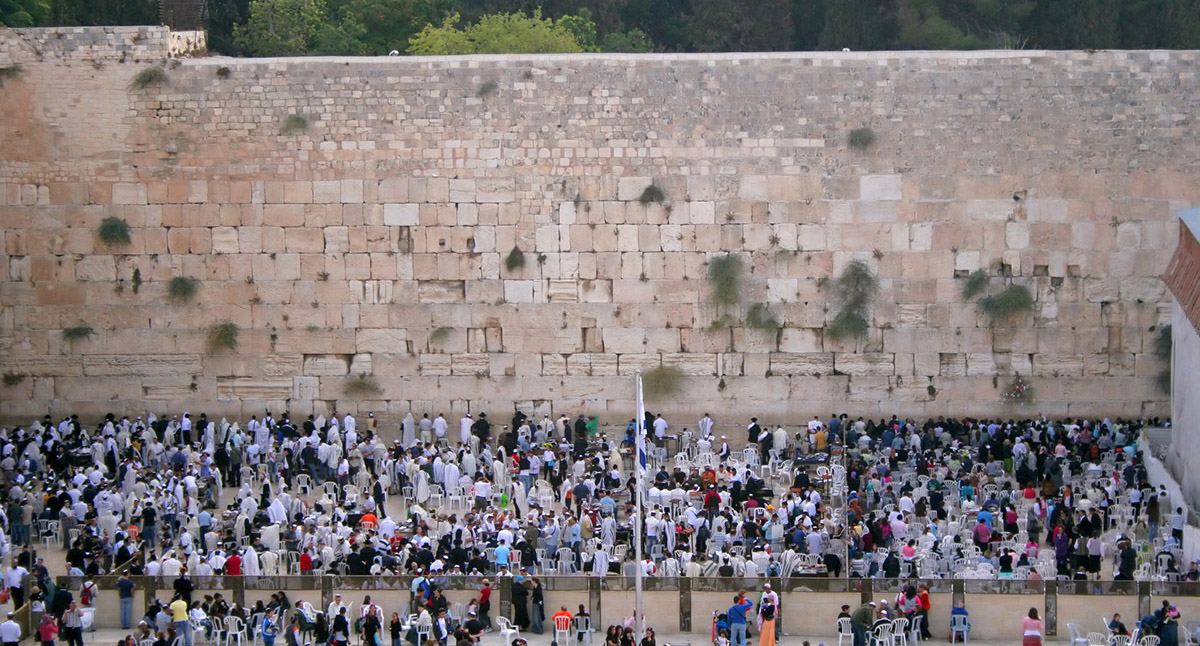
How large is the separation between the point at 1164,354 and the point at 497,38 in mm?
14574

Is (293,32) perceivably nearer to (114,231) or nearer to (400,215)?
(114,231)

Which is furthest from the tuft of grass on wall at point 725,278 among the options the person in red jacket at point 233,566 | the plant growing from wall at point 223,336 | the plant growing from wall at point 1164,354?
the person in red jacket at point 233,566

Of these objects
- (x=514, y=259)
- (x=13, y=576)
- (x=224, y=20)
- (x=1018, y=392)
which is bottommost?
(x=13, y=576)

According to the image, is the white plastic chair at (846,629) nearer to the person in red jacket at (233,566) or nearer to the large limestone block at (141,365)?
the person in red jacket at (233,566)

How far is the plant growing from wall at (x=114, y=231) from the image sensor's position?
96.1 ft

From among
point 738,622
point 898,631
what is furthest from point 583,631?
point 898,631

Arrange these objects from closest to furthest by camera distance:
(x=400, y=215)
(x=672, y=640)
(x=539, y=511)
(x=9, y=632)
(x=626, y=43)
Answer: (x=9, y=632), (x=672, y=640), (x=539, y=511), (x=400, y=215), (x=626, y=43)

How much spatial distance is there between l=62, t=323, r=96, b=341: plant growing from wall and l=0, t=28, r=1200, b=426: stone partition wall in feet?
0.34

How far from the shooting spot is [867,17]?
38562 mm

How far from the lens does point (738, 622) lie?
67.6ft

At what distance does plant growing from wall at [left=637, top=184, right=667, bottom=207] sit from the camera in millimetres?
28906

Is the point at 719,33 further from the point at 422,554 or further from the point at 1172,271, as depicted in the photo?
the point at 422,554

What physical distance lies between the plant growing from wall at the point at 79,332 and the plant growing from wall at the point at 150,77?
3.60 meters

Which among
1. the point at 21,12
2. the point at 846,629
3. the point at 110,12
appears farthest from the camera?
the point at 110,12
